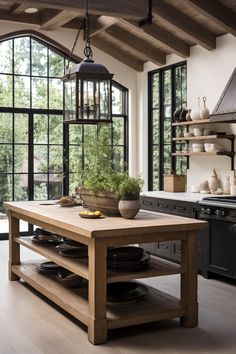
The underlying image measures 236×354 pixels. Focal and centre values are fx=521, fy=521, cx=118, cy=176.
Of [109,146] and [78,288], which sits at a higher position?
[109,146]

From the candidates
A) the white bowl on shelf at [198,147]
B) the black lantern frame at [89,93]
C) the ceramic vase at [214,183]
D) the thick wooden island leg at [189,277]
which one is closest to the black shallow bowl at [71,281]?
the thick wooden island leg at [189,277]

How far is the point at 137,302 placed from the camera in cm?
406

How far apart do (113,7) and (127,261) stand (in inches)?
140

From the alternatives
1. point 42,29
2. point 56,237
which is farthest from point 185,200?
point 42,29

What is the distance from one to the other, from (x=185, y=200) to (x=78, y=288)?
201 cm

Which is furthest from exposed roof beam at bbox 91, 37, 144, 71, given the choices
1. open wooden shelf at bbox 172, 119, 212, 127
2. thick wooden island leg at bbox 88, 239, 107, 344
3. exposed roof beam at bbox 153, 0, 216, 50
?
thick wooden island leg at bbox 88, 239, 107, 344

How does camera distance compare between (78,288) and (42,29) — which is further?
(42,29)

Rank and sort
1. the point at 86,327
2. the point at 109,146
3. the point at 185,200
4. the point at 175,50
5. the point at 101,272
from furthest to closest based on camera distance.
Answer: the point at 109,146 → the point at 175,50 → the point at 185,200 → the point at 86,327 → the point at 101,272

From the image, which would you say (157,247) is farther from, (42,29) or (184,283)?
(42,29)

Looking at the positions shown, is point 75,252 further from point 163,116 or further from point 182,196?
point 163,116

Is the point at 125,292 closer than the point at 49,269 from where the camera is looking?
Yes

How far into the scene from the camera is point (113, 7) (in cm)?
622

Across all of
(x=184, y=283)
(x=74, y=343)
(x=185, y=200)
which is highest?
(x=185, y=200)

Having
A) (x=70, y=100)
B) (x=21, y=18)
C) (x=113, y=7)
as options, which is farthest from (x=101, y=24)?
(x=70, y=100)
